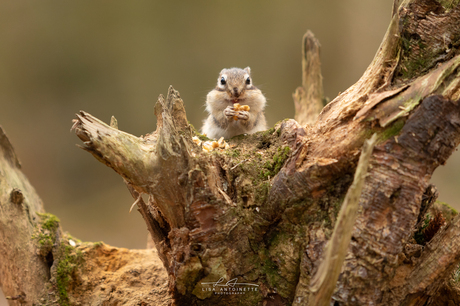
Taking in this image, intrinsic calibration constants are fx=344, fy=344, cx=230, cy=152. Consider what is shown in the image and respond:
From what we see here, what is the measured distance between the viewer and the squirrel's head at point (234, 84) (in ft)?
10.6

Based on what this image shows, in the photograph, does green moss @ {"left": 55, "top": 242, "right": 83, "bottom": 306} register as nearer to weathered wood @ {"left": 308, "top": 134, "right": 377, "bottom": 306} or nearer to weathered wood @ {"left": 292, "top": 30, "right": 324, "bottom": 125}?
weathered wood @ {"left": 308, "top": 134, "right": 377, "bottom": 306}

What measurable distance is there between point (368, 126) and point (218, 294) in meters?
1.10

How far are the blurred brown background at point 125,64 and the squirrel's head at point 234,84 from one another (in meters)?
2.07

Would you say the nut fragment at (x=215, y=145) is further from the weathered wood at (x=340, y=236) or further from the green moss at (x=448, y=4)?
the green moss at (x=448, y=4)

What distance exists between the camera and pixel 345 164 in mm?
1588

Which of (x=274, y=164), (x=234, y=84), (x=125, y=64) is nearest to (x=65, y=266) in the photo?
(x=274, y=164)

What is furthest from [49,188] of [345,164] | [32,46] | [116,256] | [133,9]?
[345,164]

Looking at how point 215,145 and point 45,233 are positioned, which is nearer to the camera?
point 215,145

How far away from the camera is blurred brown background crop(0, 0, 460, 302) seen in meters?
5.42

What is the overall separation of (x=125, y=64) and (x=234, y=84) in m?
3.23

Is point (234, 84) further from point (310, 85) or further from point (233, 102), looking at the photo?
point (310, 85)

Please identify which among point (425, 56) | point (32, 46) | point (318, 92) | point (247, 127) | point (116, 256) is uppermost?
point (32, 46)

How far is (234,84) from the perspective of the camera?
3328 millimetres

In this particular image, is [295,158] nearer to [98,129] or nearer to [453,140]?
[453,140]
